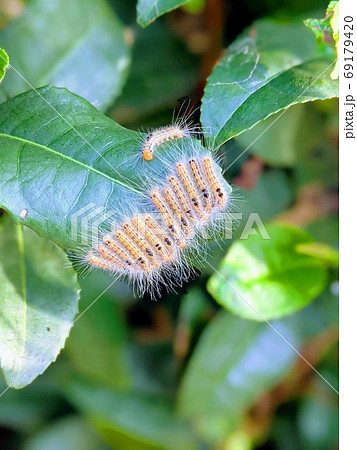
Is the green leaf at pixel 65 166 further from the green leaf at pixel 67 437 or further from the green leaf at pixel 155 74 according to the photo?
the green leaf at pixel 67 437

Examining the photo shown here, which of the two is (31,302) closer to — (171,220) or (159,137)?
(171,220)

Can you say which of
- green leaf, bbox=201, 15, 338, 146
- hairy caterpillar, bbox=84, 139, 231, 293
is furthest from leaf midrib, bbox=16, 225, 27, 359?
green leaf, bbox=201, 15, 338, 146

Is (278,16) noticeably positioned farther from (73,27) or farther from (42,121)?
(42,121)

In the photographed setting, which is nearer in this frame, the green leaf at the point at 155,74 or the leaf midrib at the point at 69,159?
the leaf midrib at the point at 69,159

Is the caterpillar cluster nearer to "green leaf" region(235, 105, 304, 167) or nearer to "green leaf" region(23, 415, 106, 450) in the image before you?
"green leaf" region(235, 105, 304, 167)

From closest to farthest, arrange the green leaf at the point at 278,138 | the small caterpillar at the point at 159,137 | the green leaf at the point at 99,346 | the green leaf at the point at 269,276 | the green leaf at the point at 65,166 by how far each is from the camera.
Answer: the green leaf at the point at 65,166
the small caterpillar at the point at 159,137
the green leaf at the point at 269,276
the green leaf at the point at 278,138
the green leaf at the point at 99,346

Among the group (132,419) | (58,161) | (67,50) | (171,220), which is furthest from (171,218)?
(132,419)

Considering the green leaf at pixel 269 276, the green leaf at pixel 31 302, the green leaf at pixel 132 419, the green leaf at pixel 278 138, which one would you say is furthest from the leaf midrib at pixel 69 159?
the green leaf at pixel 132 419
